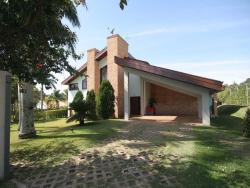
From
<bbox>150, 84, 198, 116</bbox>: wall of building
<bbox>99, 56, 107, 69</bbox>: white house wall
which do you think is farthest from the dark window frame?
<bbox>150, 84, 198, 116</bbox>: wall of building

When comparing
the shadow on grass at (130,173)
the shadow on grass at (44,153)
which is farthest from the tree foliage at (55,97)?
the shadow on grass at (130,173)

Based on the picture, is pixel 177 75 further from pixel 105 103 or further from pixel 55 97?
pixel 55 97

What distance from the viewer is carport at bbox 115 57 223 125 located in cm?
1516

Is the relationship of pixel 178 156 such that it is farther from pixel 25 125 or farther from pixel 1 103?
pixel 25 125

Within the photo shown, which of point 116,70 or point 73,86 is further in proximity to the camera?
point 73,86

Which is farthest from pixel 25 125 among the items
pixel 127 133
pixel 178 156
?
pixel 178 156

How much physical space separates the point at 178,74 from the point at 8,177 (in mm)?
12416

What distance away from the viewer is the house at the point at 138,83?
16.1 metres

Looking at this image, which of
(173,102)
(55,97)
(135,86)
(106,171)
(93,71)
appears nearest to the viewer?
(106,171)

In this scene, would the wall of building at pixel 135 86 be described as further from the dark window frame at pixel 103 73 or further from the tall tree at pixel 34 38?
the tall tree at pixel 34 38

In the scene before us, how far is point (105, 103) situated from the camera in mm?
19422

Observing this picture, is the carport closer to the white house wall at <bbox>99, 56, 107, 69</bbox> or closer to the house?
the house

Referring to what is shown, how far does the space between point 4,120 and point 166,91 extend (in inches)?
765

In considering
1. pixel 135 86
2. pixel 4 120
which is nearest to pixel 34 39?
pixel 4 120
